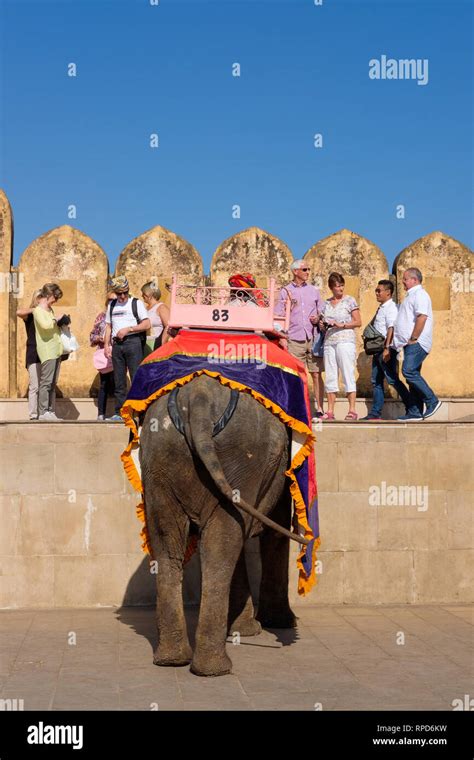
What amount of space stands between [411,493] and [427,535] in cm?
41

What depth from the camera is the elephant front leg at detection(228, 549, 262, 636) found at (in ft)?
30.6

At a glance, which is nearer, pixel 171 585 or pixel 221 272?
pixel 171 585

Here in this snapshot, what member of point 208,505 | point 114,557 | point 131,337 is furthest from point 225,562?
point 131,337

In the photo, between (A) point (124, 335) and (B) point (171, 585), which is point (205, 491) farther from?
(A) point (124, 335)

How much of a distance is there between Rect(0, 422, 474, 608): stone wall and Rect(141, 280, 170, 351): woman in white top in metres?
1.88

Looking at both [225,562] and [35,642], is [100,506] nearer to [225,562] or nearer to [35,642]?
[35,642]

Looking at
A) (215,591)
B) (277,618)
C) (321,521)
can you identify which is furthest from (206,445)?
(321,521)

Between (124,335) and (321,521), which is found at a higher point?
(124,335)

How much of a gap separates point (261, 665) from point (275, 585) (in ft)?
4.92

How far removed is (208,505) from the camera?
7.88 meters

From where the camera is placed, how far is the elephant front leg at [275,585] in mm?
9664

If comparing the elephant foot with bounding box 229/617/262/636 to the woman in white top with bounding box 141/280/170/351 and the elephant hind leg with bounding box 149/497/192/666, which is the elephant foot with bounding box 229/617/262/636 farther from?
the woman in white top with bounding box 141/280/170/351

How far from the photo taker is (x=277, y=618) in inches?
380

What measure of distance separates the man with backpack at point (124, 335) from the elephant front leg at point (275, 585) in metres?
2.63
